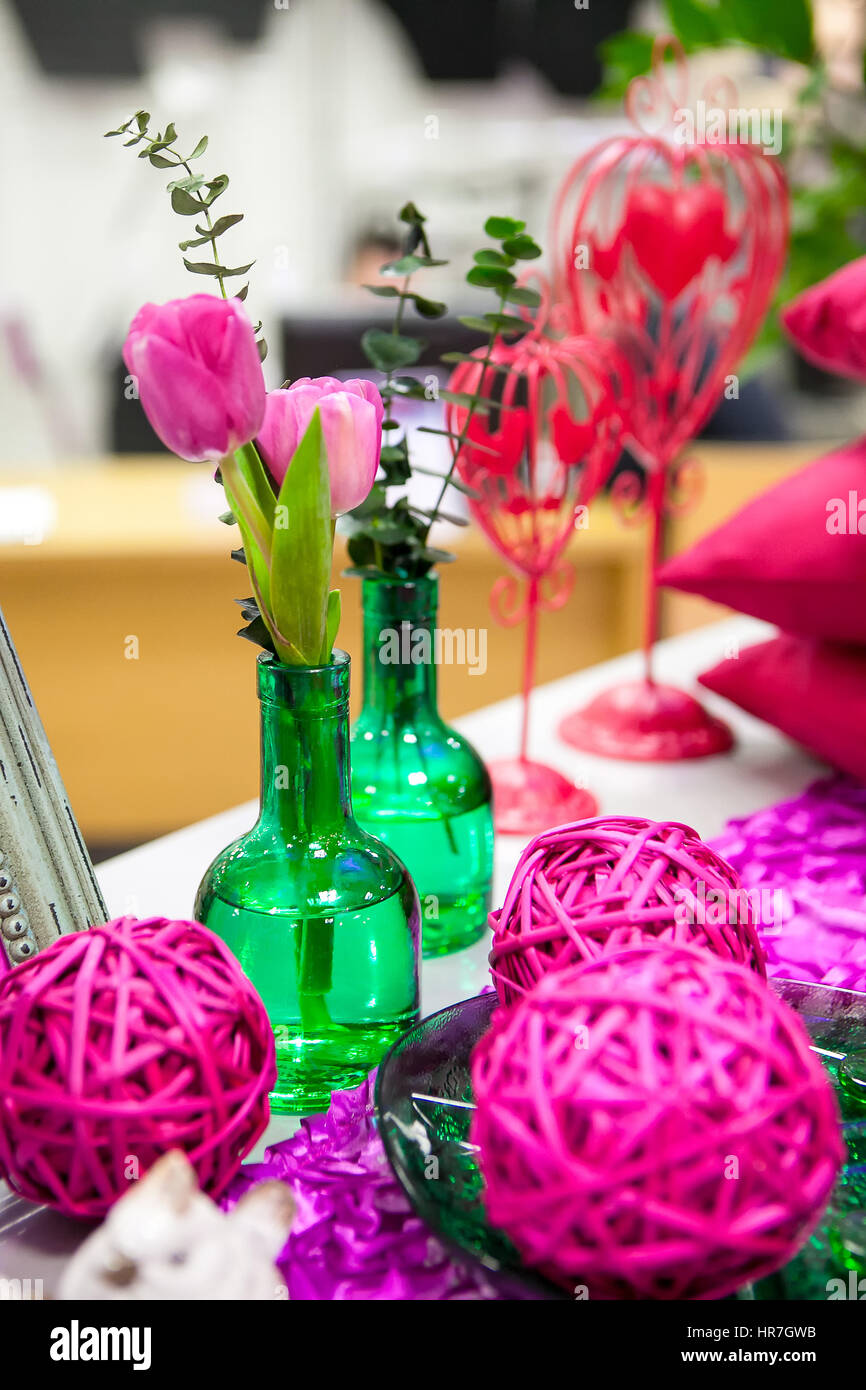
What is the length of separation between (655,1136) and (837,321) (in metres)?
0.59

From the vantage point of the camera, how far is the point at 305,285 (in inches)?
161

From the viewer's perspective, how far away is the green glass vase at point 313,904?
0.46 metres

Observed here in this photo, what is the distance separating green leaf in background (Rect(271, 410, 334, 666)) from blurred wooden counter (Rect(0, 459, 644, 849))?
138 cm

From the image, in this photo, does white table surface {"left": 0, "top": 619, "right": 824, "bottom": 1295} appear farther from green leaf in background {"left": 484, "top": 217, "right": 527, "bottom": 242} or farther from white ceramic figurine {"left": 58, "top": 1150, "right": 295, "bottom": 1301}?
green leaf in background {"left": 484, "top": 217, "right": 527, "bottom": 242}

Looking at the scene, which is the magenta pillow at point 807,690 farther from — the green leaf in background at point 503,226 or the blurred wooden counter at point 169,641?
the blurred wooden counter at point 169,641

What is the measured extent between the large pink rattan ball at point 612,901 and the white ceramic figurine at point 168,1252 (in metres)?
0.14

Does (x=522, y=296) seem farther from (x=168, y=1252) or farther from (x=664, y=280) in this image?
(x=168, y=1252)

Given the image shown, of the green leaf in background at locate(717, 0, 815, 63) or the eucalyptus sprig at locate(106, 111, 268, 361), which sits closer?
the eucalyptus sprig at locate(106, 111, 268, 361)

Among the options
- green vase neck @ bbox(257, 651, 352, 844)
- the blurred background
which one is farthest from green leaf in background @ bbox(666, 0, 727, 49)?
the blurred background

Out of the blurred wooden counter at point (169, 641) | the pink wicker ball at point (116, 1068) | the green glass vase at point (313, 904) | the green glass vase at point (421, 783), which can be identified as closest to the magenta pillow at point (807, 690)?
the green glass vase at point (421, 783)

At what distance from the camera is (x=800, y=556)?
782mm

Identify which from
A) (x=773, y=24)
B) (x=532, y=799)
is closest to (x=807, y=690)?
(x=532, y=799)

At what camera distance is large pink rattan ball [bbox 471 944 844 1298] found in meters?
0.32
